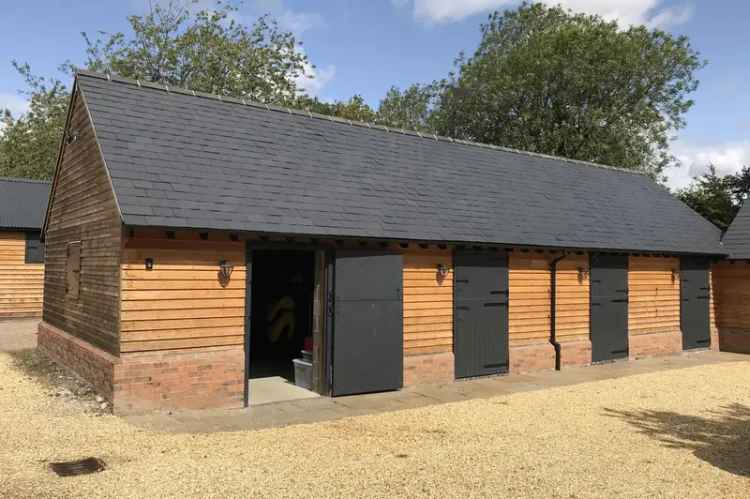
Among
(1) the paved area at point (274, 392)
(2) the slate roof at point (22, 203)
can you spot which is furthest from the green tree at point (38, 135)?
(1) the paved area at point (274, 392)

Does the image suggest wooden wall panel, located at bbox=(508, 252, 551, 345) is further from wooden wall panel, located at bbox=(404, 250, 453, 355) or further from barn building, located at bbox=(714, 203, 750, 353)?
barn building, located at bbox=(714, 203, 750, 353)

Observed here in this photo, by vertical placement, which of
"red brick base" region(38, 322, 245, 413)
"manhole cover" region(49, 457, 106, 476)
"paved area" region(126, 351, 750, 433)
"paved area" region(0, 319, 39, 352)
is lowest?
"paved area" region(126, 351, 750, 433)

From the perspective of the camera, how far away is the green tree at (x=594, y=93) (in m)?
32.2

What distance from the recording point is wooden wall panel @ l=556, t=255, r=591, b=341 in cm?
1359

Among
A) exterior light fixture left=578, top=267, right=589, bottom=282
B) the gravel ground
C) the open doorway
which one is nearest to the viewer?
the gravel ground

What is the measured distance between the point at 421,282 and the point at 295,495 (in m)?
6.29

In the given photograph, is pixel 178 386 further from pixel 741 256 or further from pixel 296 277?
pixel 741 256

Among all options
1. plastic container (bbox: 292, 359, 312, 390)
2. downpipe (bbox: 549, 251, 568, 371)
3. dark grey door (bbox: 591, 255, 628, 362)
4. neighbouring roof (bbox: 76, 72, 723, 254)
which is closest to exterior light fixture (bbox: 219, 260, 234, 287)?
neighbouring roof (bbox: 76, 72, 723, 254)

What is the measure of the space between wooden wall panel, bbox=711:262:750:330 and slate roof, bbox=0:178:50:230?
76.7 ft

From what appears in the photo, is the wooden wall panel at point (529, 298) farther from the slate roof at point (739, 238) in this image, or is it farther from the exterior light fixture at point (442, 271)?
the slate roof at point (739, 238)

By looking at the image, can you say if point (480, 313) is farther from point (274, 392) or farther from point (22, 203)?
point (22, 203)

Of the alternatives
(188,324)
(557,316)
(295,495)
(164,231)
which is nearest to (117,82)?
(164,231)

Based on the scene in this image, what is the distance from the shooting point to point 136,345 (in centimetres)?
852

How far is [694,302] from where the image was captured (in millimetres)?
16812
